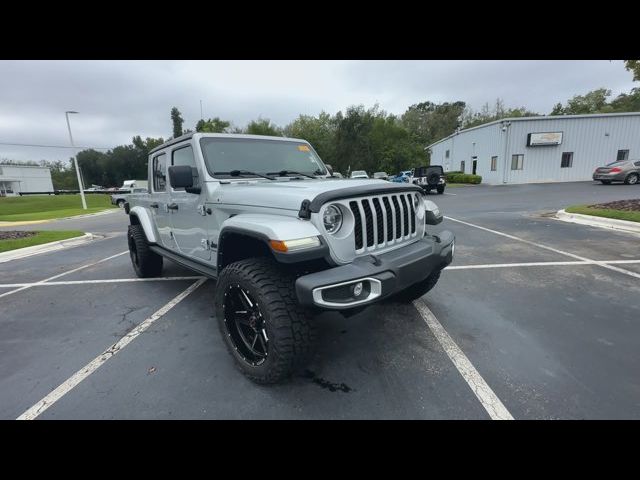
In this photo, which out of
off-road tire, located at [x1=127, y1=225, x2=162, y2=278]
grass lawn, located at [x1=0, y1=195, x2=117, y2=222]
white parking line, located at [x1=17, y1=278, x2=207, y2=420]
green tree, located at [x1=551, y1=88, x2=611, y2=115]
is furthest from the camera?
green tree, located at [x1=551, y1=88, x2=611, y2=115]

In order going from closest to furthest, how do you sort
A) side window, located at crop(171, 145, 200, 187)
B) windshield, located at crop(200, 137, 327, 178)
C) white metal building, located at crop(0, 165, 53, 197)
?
1. side window, located at crop(171, 145, 200, 187)
2. windshield, located at crop(200, 137, 327, 178)
3. white metal building, located at crop(0, 165, 53, 197)

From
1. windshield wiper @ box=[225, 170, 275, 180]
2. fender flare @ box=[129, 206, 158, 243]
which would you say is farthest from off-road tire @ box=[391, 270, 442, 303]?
fender flare @ box=[129, 206, 158, 243]

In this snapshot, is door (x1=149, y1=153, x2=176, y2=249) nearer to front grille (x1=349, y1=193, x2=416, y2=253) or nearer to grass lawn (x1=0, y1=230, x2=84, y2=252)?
front grille (x1=349, y1=193, x2=416, y2=253)

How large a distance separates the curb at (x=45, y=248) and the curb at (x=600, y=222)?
1360 centimetres

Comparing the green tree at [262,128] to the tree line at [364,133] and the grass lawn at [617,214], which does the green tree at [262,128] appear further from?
the grass lawn at [617,214]

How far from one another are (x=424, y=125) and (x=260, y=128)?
32.7 meters

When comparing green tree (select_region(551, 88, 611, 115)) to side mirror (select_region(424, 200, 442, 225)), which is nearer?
side mirror (select_region(424, 200, 442, 225))

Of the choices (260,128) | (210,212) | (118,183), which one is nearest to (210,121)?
(260,128)

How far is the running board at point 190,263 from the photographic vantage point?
3.24 metres

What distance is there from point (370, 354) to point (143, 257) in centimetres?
387

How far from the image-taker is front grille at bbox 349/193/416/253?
243 cm
